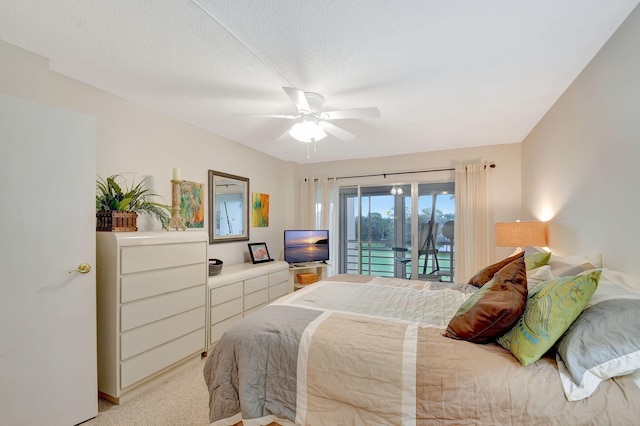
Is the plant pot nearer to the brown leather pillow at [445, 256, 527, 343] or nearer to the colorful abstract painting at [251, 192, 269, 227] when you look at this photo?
the colorful abstract painting at [251, 192, 269, 227]

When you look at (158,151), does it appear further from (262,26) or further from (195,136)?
(262,26)

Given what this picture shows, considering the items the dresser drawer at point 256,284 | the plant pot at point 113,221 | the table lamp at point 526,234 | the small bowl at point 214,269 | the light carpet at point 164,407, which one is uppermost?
the plant pot at point 113,221

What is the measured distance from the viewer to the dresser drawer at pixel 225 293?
2799 millimetres

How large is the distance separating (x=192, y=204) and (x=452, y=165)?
3632mm

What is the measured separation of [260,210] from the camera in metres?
4.29

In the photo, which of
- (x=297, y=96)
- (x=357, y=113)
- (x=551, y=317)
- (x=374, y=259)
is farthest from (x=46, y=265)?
(x=374, y=259)

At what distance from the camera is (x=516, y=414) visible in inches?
40.6

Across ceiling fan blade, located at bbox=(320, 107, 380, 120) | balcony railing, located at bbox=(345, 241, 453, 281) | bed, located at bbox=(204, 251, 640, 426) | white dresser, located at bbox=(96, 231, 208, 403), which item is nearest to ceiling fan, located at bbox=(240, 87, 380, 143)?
ceiling fan blade, located at bbox=(320, 107, 380, 120)

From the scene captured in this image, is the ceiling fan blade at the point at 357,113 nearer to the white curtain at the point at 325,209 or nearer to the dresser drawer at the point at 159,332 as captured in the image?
the dresser drawer at the point at 159,332

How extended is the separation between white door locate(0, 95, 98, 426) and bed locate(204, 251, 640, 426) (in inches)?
37.6

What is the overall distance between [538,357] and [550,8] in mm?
1689

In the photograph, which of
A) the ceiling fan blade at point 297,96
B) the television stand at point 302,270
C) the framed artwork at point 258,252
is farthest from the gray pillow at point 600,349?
the television stand at point 302,270

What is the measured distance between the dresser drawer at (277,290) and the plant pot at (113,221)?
6.55 feet

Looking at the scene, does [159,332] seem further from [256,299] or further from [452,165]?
[452,165]
